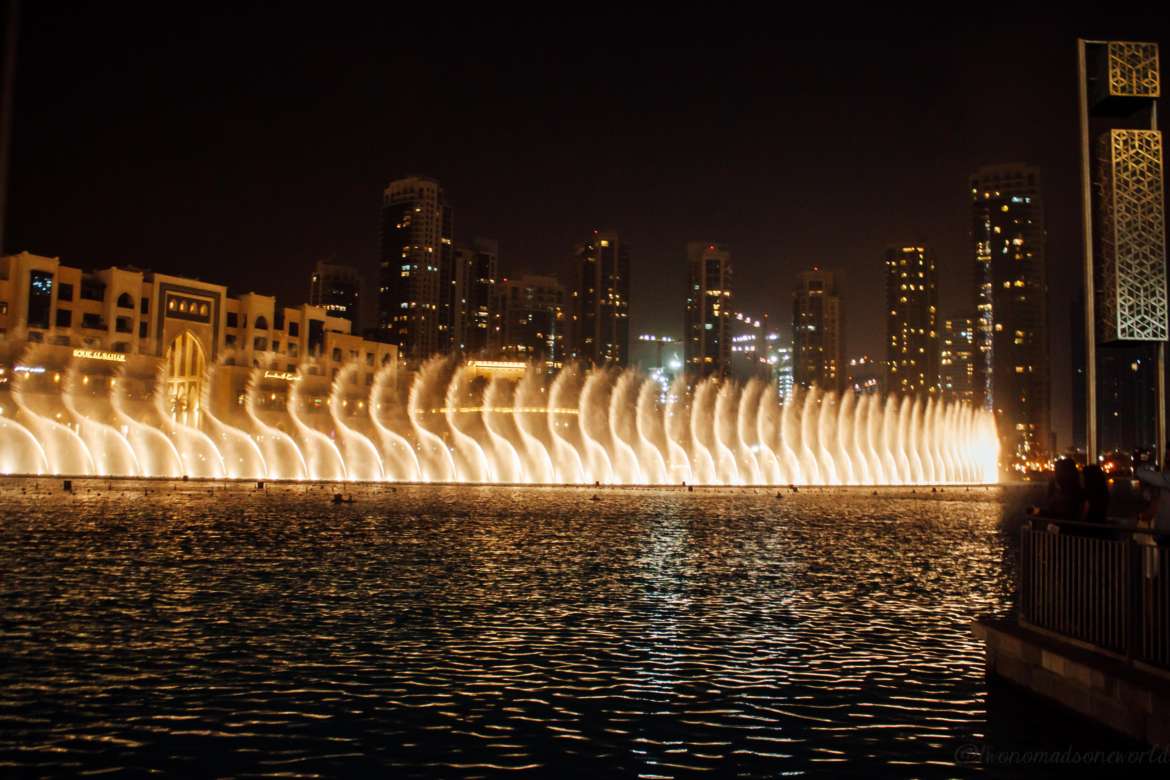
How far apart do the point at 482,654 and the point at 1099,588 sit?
7880mm

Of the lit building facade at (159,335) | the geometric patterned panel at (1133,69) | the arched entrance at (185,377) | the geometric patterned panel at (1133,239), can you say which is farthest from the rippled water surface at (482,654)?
the arched entrance at (185,377)

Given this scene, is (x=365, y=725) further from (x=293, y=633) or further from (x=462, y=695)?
(x=293, y=633)

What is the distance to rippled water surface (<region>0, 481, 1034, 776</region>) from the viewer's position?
397 inches

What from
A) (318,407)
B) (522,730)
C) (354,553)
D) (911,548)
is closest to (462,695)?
(522,730)

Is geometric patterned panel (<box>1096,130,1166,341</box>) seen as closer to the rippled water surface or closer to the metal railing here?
the rippled water surface

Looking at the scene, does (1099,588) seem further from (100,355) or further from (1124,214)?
(100,355)

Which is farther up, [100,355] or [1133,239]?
[100,355]

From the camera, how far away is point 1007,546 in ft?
111

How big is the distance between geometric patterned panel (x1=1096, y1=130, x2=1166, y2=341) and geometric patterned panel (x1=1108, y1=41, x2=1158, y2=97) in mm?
959

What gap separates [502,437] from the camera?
352 ft

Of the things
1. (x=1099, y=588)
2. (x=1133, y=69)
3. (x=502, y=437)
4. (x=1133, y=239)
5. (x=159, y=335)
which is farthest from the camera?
(x=502, y=437)

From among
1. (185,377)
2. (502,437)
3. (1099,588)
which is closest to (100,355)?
(185,377)

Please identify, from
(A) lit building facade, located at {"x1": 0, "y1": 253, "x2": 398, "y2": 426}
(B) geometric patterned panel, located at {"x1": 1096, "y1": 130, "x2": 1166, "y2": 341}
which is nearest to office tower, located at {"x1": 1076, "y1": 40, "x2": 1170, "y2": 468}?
(B) geometric patterned panel, located at {"x1": 1096, "y1": 130, "x2": 1166, "y2": 341}

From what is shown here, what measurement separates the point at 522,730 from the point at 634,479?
72323 mm
